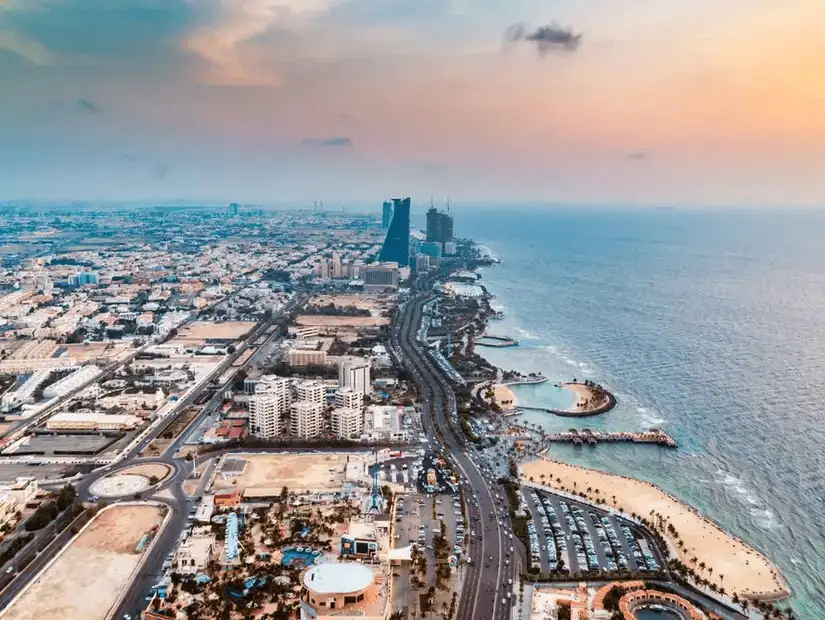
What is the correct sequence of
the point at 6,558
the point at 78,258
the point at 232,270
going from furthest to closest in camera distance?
1. the point at 78,258
2. the point at 232,270
3. the point at 6,558

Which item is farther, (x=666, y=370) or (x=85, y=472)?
(x=666, y=370)

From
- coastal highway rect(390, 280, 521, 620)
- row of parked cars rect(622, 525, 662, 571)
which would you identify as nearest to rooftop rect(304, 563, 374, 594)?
coastal highway rect(390, 280, 521, 620)

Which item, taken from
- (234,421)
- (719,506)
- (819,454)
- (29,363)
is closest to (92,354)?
(29,363)

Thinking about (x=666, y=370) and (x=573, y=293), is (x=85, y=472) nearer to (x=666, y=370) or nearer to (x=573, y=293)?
(x=666, y=370)

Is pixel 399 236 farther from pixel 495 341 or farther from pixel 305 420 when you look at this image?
pixel 305 420

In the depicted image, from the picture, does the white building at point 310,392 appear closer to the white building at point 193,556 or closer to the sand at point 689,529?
the sand at point 689,529

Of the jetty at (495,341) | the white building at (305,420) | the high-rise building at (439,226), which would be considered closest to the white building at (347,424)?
the white building at (305,420)

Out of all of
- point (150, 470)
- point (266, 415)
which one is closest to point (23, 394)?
point (150, 470)
